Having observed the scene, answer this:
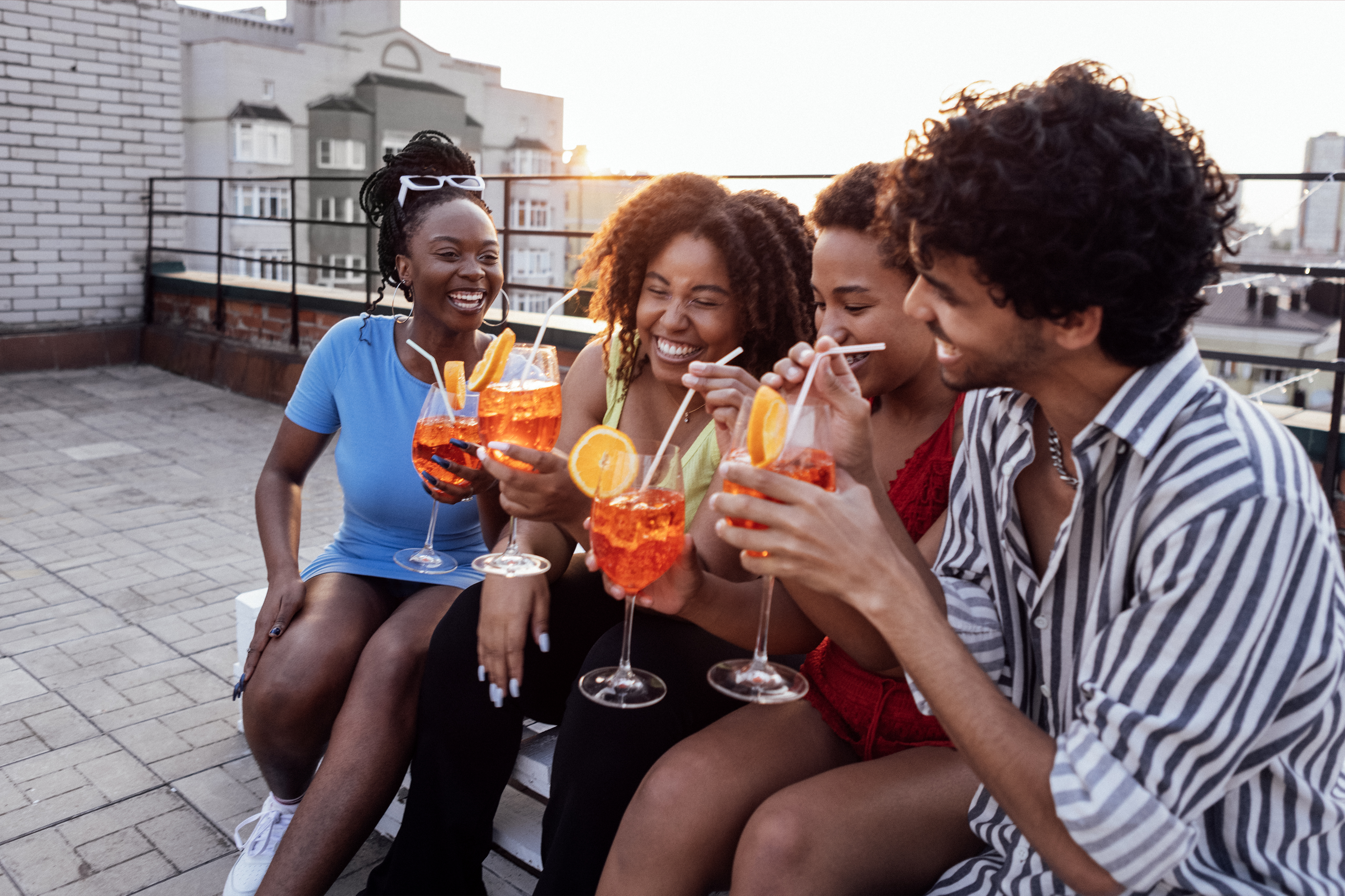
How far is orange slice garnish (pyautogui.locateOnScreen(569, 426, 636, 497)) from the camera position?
4.98ft

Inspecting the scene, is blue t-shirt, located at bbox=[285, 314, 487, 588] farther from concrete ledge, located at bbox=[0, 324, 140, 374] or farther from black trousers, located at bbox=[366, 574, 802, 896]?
concrete ledge, located at bbox=[0, 324, 140, 374]

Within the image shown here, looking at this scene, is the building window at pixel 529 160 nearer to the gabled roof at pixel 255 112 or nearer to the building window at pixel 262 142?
the building window at pixel 262 142

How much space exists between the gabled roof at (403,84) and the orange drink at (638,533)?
107 ft

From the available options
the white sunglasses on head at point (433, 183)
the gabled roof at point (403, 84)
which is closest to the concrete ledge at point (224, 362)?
the white sunglasses on head at point (433, 183)

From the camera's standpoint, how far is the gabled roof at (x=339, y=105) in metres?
30.2

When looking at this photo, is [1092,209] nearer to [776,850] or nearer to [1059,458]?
[1059,458]

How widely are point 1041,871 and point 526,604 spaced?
3.25ft

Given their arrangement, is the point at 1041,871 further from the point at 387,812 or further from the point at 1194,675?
the point at 387,812

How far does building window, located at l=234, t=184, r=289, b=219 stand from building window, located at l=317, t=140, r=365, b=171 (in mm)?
1605

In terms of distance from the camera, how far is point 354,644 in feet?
7.15

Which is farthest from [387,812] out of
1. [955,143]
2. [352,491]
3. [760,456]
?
[955,143]

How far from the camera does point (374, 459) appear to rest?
2424 mm

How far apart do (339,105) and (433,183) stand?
3117cm

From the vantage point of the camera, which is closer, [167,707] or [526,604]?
[526,604]
